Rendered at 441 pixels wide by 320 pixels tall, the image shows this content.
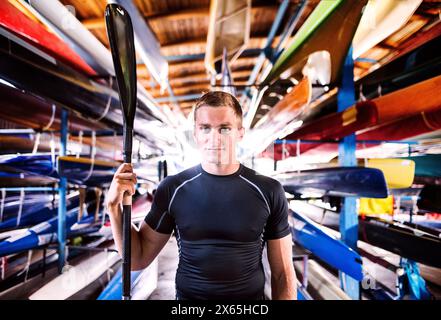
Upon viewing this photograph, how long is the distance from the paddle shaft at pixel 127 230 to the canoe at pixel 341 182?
1860 mm

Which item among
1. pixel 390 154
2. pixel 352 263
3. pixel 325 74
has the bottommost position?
pixel 352 263

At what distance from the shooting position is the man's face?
97 centimetres

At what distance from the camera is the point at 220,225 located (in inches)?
38.3

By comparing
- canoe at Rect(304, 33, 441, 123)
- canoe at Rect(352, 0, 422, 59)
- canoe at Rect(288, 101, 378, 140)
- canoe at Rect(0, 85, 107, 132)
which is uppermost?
canoe at Rect(352, 0, 422, 59)

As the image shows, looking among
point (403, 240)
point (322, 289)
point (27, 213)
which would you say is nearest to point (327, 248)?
point (322, 289)

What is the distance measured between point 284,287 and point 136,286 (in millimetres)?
1729

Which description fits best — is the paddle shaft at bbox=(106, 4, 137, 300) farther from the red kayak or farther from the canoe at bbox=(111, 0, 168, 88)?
the canoe at bbox=(111, 0, 168, 88)

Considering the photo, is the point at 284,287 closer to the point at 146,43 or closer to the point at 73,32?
the point at 73,32

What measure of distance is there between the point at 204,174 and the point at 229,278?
0.50 meters

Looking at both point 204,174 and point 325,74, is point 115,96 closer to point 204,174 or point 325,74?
point 204,174

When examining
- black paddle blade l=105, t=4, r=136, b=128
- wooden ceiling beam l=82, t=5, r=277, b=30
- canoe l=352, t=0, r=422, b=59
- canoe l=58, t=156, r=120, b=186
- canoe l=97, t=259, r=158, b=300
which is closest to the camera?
black paddle blade l=105, t=4, r=136, b=128

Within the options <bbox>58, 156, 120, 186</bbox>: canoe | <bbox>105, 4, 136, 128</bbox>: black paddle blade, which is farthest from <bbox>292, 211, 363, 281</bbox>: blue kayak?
<bbox>58, 156, 120, 186</bbox>: canoe
